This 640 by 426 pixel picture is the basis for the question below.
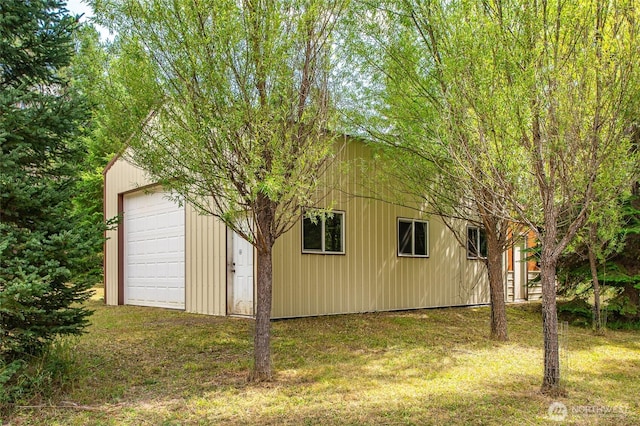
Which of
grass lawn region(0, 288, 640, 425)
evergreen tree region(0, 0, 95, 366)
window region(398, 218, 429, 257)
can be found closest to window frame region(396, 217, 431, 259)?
window region(398, 218, 429, 257)

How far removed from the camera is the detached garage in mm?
9094

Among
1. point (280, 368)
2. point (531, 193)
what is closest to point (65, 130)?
point (280, 368)

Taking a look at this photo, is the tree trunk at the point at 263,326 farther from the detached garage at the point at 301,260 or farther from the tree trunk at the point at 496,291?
the tree trunk at the point at 496,291

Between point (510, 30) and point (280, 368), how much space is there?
13.7ft

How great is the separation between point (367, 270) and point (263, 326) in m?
5.45

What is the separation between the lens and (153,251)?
11.2 meters

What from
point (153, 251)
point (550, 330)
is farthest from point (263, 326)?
point (153, 251)

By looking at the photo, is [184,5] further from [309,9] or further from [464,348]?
[464,348]

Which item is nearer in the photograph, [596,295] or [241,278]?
[596,295]

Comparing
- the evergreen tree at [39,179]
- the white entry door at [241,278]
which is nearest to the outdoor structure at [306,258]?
the white entry door at [241,278]

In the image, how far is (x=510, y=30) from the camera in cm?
432

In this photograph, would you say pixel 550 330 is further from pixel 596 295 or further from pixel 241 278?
pixel 241 278

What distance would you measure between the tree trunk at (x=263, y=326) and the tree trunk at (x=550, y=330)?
2672 mm

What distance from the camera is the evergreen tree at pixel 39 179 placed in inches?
163
